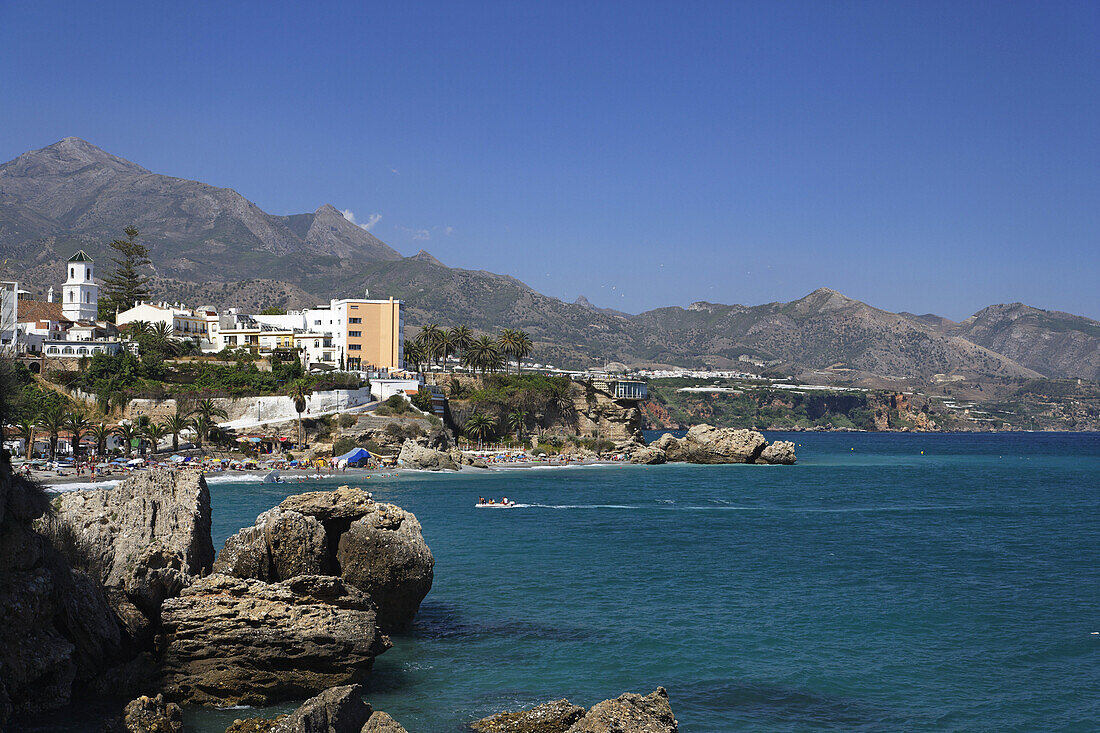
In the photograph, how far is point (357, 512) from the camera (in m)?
20.8

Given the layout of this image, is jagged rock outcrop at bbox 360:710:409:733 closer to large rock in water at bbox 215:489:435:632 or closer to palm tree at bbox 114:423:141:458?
large rock in water at bbox 215:489:435:632

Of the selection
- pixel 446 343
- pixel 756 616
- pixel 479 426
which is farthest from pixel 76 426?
pixel 756 616

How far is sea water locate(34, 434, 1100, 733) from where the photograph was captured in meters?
17.2

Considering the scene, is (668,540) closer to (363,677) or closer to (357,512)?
(357,512)

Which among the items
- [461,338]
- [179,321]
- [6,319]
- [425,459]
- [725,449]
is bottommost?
[425,459]

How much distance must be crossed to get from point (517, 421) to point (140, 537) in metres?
84.8

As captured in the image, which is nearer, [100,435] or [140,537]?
[140,537]

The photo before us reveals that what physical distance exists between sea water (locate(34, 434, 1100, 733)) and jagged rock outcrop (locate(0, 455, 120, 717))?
6.90ft

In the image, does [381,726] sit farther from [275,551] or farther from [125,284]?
[125,284]

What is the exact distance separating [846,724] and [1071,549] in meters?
27.3

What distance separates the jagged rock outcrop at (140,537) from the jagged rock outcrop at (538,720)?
21.9 ft

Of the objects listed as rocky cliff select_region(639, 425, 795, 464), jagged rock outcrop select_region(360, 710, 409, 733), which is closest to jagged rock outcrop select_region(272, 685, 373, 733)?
jagged rock outcrop select_region(360, 710, 409, 733)

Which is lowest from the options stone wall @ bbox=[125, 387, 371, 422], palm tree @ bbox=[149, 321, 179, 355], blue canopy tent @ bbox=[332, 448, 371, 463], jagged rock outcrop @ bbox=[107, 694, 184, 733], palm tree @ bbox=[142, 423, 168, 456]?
blue canopy tent @ bbox=[332, 448, 371, 463]

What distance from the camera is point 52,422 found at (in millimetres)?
68875
